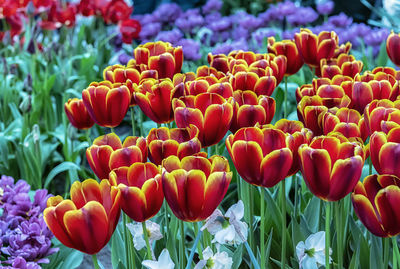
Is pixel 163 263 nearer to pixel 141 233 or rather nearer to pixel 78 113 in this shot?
pixel 141 233

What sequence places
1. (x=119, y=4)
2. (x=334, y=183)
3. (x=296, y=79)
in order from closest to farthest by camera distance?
1. (x=334, y=183)
2. (x=296, y=79)
3. (x=119, y=4)

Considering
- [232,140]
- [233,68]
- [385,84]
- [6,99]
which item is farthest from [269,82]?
[6,99]

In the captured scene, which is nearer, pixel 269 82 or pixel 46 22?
pixel 269 82

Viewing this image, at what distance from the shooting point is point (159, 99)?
1.29 metres

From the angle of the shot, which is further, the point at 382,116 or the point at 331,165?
the point at 382,116

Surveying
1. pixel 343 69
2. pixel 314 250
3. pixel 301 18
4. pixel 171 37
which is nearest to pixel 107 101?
pixel 314 250

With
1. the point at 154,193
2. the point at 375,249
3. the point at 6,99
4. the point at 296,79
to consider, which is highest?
the point at 154,193

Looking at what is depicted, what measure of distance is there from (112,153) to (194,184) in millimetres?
217

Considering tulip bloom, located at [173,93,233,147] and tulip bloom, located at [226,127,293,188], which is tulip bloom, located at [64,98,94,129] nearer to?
tulip bloom, located at [173,93,233,147]

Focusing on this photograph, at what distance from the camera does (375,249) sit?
121 centimetres

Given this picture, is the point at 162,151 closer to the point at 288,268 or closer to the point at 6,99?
the point at 288,268

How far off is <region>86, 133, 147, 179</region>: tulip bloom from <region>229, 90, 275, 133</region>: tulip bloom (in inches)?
8.6

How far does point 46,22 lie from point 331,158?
119 inches

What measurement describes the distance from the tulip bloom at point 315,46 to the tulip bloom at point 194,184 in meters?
0.86
